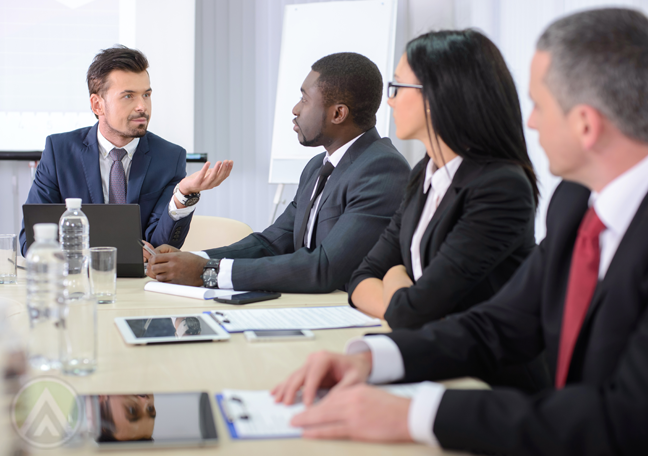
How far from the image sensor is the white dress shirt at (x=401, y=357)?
0.74 m

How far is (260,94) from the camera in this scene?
445 centimetres

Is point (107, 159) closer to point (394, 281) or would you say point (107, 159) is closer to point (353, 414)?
point (394, 281)

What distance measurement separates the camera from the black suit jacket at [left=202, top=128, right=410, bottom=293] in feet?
6.02

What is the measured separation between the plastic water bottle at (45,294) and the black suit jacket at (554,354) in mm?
607

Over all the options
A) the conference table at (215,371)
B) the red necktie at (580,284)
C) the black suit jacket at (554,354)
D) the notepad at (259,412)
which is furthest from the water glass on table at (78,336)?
the red necktie at (580,284)

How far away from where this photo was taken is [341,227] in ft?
6.32

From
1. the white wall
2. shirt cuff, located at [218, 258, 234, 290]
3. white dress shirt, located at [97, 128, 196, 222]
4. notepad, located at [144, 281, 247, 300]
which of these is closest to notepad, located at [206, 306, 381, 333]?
notepad, located at [144, 281, 247, 300]

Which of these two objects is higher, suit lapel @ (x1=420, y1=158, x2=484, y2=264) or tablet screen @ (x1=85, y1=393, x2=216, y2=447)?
suit lapel @ (x1=420, y1=158, x2=484, y2=264)

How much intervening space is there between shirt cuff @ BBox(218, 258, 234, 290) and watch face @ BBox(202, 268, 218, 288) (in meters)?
0.02

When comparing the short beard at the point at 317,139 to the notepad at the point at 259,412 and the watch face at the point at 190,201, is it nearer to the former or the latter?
the watch face at the point at 190,201

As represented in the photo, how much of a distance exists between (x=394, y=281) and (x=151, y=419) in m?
0.86

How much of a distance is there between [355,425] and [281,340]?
50cm

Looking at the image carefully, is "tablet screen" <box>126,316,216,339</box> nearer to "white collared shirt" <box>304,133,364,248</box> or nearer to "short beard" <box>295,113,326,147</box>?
"white collared shirt" <box>304,133,364,248</box>

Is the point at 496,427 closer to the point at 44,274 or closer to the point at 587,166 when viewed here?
the point at 587,166
